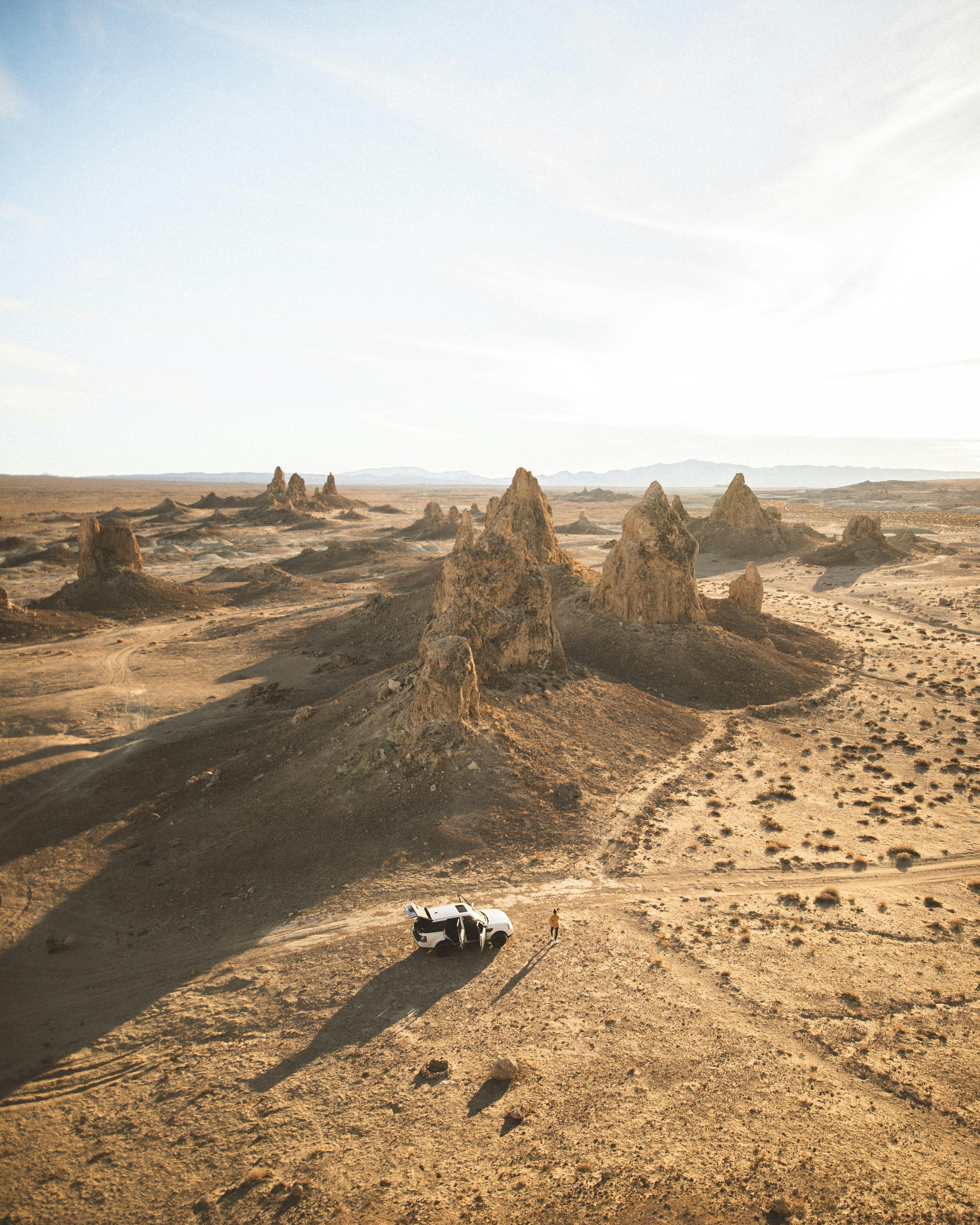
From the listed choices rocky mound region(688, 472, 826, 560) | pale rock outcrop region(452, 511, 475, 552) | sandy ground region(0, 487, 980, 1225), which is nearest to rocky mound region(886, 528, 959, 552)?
rocky mound region(688, 472, 826, 560)

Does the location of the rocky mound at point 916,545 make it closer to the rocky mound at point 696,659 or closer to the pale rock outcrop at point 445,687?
the rocky mound at point 696,659

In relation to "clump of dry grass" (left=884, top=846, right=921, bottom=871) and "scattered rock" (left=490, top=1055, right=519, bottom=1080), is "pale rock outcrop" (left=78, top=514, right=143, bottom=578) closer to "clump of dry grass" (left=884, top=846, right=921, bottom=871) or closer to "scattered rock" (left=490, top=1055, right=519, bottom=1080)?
"scattered rock" (left=490, top=1055, right=519, bottom=1080)

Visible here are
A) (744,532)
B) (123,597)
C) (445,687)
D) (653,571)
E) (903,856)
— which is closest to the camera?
(903,856)

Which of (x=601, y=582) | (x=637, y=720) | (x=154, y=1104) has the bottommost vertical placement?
(x=154, y=1104)

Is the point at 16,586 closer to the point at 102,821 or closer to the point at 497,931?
the point at 102,821

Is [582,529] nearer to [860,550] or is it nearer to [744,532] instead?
[744,532]

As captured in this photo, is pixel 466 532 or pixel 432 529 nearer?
pixel 466 532

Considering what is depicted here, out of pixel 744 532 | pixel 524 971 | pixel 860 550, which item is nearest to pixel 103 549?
pixel 524 971

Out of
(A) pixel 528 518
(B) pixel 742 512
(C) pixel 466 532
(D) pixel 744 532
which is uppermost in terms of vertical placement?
(B) pixel 742 512

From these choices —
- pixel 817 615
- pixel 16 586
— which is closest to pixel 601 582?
pixel 817 615
